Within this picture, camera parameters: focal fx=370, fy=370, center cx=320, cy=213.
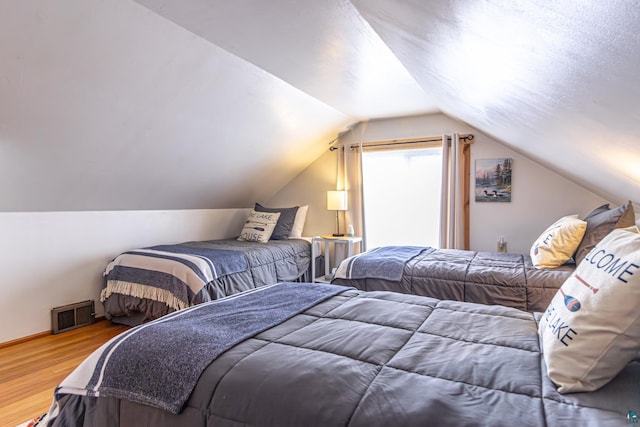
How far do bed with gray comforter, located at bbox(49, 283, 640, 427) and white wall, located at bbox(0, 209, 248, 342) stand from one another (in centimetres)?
221

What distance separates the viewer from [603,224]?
232cm

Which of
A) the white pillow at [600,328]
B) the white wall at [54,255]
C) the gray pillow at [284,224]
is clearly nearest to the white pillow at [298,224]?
the gray pillow at [284,224]

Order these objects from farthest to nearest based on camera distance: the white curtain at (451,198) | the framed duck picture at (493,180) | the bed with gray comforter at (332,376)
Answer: the white curtain at (451,198) → the framed duck picture at (493,180) → the bed with gray comforter at (332,376)

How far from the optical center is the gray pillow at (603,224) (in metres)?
2.21

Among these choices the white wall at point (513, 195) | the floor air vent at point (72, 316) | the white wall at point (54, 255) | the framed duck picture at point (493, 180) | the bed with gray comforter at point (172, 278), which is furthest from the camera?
the framed duck picture at point (493, 180)

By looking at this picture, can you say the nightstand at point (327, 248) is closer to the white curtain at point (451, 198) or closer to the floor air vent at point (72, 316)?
the white curtain at point (451, 198)

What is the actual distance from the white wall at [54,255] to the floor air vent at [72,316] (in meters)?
0.06

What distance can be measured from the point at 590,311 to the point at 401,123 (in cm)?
386

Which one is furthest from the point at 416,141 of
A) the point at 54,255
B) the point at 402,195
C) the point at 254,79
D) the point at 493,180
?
the point at 54,255

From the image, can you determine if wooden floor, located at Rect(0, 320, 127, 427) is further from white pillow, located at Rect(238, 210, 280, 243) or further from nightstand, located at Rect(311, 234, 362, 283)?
nightstand, located at Rect(311, 234, 362, 283)

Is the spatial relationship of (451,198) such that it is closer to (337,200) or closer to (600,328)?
(337,200)

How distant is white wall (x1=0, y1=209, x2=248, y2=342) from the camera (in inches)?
113

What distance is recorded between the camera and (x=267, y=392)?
0.97 meters

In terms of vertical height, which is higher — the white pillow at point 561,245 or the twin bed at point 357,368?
the white pillow at point 561,245
